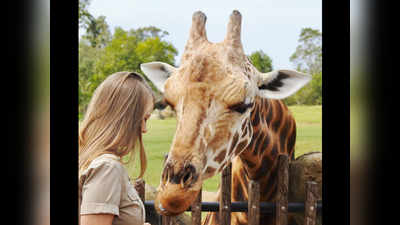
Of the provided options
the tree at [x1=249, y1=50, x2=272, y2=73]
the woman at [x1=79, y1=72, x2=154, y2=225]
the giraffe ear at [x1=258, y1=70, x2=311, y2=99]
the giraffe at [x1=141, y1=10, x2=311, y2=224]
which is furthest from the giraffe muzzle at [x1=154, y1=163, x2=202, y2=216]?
the tree at [x1=249, y1=50, x2=272, y2=73]

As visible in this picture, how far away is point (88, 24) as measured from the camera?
176 centimetres

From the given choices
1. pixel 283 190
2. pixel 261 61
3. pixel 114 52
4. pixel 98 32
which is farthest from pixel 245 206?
pixel 98 32

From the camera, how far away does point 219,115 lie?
137 centimetres

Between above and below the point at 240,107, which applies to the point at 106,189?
below

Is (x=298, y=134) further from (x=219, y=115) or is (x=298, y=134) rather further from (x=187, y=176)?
(x=187, y=176)

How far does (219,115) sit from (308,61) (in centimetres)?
66

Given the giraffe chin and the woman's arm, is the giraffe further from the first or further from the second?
the woman's arm

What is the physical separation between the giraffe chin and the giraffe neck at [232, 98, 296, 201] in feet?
1.36

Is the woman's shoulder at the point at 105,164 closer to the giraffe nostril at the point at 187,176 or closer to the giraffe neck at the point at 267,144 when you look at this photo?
the giraffe nostril at the point at 187,176

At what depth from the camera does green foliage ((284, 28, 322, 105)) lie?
5.54ft

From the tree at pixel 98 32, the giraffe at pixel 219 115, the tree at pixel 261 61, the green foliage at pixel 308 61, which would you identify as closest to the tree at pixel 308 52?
the green foliage at pixel 308 61
